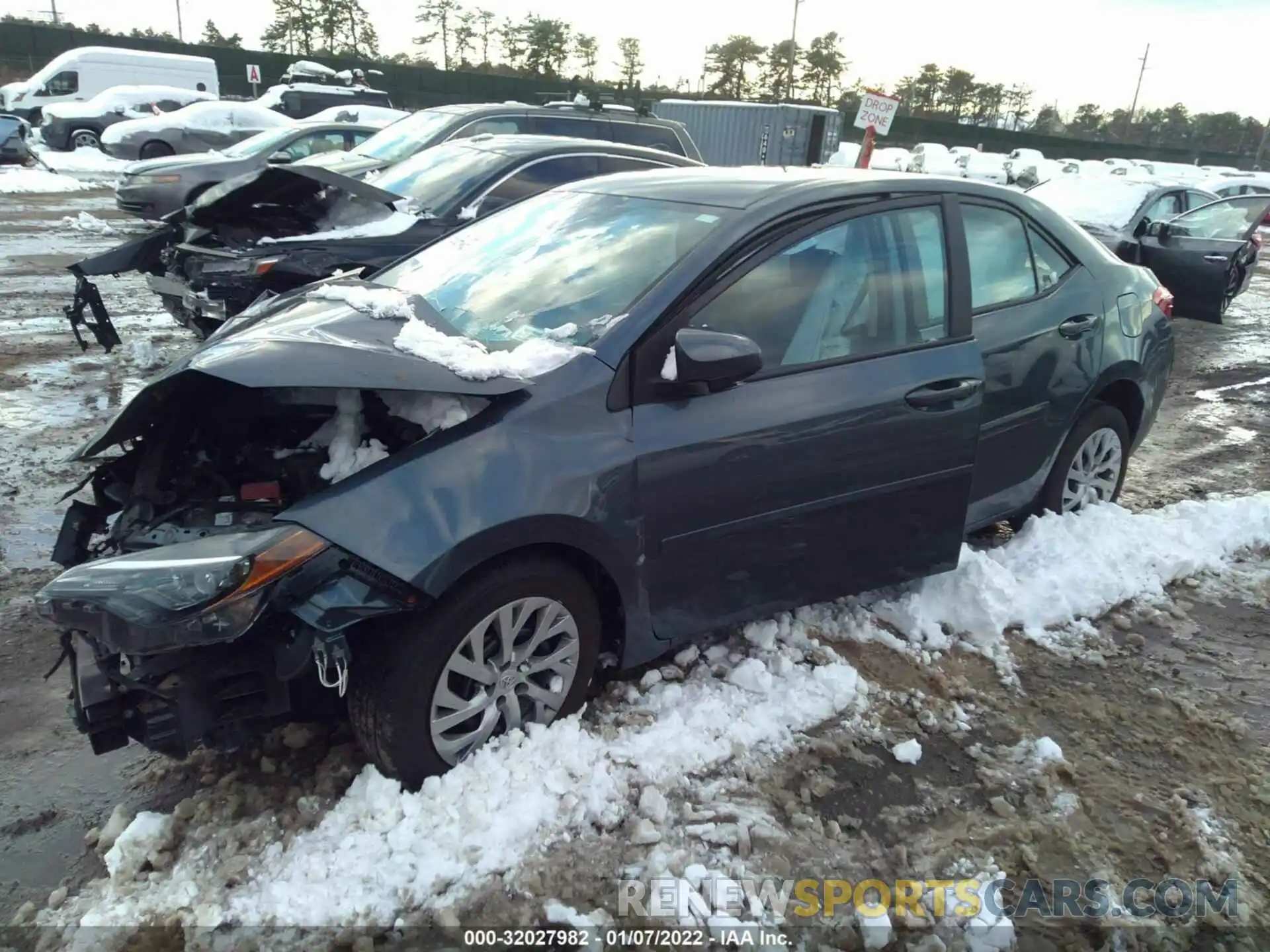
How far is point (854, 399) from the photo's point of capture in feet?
10.6

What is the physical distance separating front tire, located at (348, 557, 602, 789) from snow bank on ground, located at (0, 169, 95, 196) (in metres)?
19.0

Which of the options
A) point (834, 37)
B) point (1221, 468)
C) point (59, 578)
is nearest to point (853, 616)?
point (59, 578)

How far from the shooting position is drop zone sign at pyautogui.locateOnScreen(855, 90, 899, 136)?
11.1 metres

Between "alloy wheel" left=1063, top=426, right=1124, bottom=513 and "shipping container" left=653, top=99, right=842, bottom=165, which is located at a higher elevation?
"shipping container" left=653, top=99, right=842, bottom=165

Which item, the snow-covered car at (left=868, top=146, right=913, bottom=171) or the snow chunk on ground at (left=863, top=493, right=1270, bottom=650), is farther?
the snow-covered car at (left=868, top=146, right=913, bottom=171)

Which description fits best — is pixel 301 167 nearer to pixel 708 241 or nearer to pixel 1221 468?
pixel 708 241

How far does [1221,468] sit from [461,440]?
5.76 metres

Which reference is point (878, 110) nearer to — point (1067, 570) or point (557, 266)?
point (1067, 570)

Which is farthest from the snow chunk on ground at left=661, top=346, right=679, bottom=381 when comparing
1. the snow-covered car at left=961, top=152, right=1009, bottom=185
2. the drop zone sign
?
the snow-covered car at left=961, top=152, right=1009, bottom=185

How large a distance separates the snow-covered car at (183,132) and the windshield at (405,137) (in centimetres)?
1111

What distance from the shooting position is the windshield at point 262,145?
40.3ft

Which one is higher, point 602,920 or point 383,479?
point 383,479

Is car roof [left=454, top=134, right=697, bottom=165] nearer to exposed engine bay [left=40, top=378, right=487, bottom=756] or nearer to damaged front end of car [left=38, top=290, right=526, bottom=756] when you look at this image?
damaged front end of car [left=38, top=290, right=526, bottom=756]

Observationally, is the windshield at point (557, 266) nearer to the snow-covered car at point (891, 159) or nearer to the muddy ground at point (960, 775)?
the muddy ground at point (960, 775)
